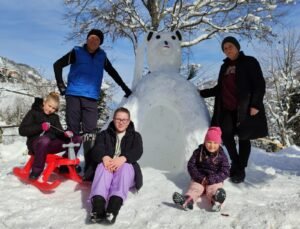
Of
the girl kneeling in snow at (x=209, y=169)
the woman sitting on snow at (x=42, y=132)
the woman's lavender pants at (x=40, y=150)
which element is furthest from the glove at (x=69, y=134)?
the girl kneeling in snow at (x=209, y=169)

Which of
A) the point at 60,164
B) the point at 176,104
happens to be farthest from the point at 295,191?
the point at 60,164

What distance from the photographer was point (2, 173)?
4.34 meters

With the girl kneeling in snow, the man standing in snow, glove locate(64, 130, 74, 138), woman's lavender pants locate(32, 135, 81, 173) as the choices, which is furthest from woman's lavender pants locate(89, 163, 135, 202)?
the man standing in snow

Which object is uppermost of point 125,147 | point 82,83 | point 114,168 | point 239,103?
point 82,83

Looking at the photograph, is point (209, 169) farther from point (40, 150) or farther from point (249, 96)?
point (40, 150)

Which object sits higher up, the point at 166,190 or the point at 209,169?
the point at 209,169

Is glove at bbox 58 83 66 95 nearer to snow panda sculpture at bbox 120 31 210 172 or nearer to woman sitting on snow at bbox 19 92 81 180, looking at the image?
woman sitting on snow at bbox 19 92 81 180

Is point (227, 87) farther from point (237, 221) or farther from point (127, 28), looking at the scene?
point (127, 28)

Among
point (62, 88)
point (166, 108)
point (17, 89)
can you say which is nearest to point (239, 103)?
point (166, 108)

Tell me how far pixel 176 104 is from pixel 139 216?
166 cm

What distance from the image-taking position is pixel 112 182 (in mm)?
3133

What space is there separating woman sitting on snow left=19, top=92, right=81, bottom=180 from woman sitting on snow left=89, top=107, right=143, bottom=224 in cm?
53

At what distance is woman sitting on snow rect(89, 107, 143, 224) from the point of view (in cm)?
282

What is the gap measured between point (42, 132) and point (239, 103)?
6.64 feet
